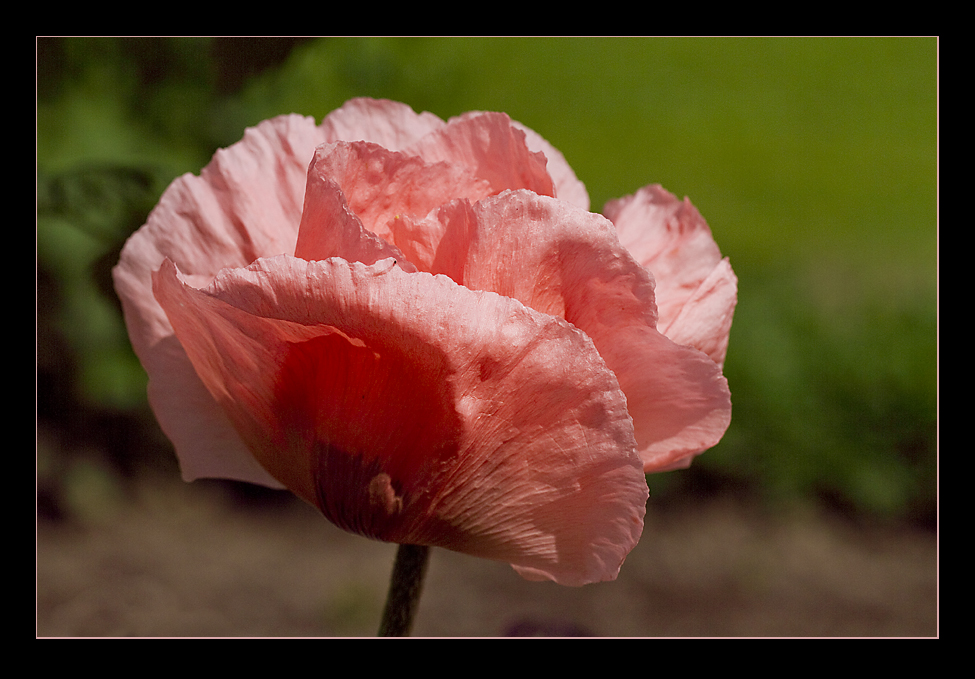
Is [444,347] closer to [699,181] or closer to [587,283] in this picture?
[587,283]

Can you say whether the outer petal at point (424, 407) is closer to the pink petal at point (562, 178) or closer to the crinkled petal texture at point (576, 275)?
the crinkled petal texture at point (576, 275)

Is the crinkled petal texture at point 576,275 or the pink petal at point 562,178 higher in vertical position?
the pink petal at point 562,178

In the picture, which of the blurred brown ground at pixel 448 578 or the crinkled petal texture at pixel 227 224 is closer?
the crinkled petal texture at pixel 227 224

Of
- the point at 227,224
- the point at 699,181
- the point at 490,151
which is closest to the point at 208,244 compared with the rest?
the point at 227,224

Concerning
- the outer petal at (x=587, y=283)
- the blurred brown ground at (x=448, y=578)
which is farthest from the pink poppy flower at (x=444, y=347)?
the blurred brown ground at (x=448, y=578)

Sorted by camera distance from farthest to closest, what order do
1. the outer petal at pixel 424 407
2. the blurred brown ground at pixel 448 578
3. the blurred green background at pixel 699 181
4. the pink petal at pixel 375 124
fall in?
the blurred brown ground at pixel 448 578
the blurred green background at pixel 699 181
the pink petal at pixel 375 124
the outer petal at pixel 424 407

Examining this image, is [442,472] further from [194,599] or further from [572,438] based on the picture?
[194,599]
